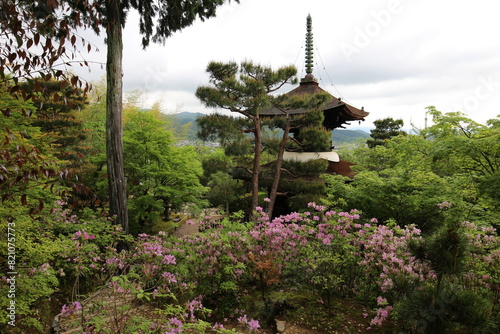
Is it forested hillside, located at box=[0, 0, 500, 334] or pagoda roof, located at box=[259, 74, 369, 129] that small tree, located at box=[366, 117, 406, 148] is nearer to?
pagoda roof, located at box=[259, 74, 369, 129]

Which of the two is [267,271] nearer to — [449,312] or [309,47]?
[449,312]

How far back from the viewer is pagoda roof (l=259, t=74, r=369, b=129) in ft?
33.3

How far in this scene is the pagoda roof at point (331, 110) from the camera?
10137mm

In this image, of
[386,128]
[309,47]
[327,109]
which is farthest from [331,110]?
[386,128]

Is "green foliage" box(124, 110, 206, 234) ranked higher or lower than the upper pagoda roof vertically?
lower

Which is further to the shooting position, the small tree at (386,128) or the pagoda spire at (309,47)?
the small tree at (386,128)

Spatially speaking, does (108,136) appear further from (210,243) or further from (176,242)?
(210,243)

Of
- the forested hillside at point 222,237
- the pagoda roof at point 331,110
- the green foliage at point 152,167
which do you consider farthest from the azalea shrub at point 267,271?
the pagoda roof at point 331,110

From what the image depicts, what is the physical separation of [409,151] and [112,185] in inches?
294

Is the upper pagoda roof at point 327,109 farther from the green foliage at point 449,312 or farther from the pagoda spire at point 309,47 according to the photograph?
the green foliage at point 449,312

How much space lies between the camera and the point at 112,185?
5609 mm

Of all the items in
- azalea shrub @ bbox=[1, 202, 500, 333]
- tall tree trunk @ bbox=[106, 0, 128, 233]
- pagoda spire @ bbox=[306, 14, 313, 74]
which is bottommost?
azalea shrub @ bbox=[1, 202, 500, 333]

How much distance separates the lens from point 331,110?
10.3 metres

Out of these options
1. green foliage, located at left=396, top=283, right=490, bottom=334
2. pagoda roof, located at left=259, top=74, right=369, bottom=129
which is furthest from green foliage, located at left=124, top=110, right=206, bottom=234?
green foliage, located at left=396, top=283, right=490, bottom=334
